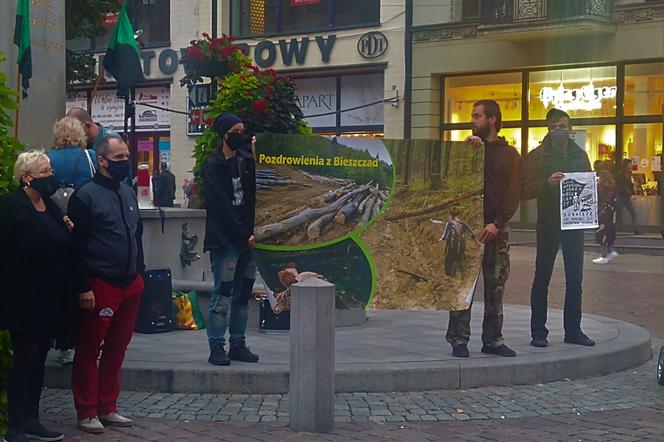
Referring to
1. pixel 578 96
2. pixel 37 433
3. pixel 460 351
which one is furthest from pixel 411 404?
pixel 578 96

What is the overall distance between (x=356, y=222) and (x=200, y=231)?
11.8 ft

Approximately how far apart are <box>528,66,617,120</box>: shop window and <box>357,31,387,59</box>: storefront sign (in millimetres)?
4527

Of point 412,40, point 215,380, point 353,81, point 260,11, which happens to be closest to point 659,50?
point 412,40

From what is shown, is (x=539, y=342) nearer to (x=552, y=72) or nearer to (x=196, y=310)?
(x=196, y=310)

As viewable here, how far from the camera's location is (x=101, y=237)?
20.9ft

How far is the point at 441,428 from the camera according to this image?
6609 millimetres

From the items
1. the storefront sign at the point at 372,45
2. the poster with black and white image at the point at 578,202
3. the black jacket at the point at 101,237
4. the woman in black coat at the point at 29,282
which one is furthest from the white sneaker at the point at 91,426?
the storefront sign at the point at 372,45

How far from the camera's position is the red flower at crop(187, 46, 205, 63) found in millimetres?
10820

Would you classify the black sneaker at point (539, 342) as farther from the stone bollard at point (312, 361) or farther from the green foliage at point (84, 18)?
the green foliage at point (84, 18)

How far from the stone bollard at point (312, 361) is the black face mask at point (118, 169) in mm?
1267

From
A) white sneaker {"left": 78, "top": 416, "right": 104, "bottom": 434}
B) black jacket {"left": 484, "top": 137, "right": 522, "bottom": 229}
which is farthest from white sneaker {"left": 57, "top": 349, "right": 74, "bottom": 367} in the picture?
black jacket {"left": 484, "top": 137, "right": 522, "bottom": 229}

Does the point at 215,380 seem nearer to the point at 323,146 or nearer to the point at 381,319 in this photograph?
the point at 323,146

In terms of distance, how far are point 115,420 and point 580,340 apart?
4.15 m

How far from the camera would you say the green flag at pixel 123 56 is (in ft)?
37.8
